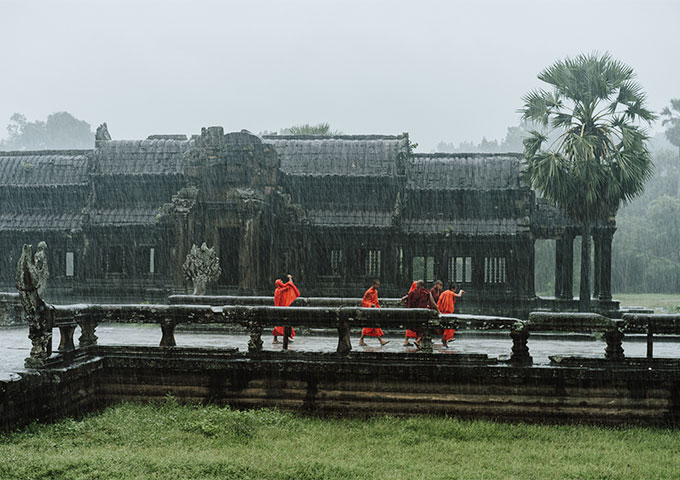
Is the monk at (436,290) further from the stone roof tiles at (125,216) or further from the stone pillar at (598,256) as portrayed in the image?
the stone roof tiles at (125,216)

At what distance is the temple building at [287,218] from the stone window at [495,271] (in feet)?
0.12

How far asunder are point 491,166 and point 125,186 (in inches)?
510

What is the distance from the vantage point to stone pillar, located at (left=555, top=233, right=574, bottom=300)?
918 inches

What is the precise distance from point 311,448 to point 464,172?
57.7 ft

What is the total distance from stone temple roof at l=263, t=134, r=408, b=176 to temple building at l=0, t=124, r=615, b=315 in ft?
0.16

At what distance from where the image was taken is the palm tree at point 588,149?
2159 cm

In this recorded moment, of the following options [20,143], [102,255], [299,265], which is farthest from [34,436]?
[20,143]

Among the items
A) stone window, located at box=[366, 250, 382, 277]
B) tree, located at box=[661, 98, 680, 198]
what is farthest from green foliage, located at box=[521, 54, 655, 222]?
tree, located at box=[661, 98, 680, 198]

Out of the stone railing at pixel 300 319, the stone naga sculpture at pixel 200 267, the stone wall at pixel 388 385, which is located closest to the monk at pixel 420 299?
the stone railing at pixel 300 319

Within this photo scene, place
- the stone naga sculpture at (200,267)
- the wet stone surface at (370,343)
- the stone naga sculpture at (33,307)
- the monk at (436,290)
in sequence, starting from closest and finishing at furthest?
1. the stone naga sculpture at (33,307)
2. the wet stone surface at (370,343)
3. the monk at (436,290)
4. the stone naga sculpture at (200,267)

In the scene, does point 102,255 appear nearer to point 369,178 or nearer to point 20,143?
point 369,178

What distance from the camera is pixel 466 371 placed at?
10008 mm

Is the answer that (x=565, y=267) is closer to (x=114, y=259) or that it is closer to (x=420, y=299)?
(x=420, y=299)

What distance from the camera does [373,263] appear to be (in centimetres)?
2461
